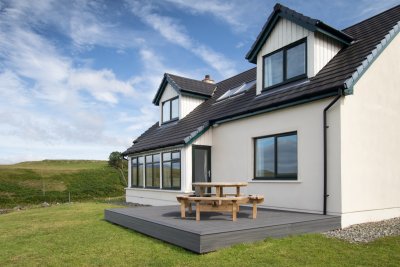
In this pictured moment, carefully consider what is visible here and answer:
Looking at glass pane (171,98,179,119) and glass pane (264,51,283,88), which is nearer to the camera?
glass pane (264,51,283,88)

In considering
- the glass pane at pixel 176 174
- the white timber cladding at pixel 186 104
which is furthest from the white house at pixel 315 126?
the white timber cladding at pixel 186 104

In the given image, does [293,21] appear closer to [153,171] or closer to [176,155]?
[176,155]

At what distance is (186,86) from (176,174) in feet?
18.7

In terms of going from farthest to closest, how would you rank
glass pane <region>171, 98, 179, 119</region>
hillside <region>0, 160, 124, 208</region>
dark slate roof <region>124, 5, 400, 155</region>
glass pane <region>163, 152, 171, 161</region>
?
hillside <region>0, 160, 124, 208</region>
glass pane <region>171, 98, 179, 119</region>
glass pane <region>163, 152, 171, 161</region>
dark slate roof <region>124, 5, 400, 155</region>

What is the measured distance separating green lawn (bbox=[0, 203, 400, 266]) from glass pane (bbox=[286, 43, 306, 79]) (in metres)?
5.96

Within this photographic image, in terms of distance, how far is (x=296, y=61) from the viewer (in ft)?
37.5

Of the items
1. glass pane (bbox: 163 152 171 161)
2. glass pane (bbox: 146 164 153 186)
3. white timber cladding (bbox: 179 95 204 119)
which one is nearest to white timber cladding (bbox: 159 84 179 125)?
white timber cladding (bbox: 179 95 204 119)

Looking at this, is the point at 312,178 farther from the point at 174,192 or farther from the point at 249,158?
the point at 174,192

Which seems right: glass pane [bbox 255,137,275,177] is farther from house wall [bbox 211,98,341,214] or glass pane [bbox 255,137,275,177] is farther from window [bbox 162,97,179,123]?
window [bbox 162,97,179,123]

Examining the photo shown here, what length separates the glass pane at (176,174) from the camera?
1514cm

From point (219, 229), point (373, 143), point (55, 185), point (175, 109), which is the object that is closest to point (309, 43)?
point (373, 143)

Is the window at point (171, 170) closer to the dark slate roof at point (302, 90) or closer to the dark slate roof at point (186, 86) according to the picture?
the dark slate roof at point (302, 90)

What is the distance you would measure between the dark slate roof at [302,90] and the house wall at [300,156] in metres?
0.38

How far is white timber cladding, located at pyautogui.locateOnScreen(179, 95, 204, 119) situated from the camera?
18297mm
